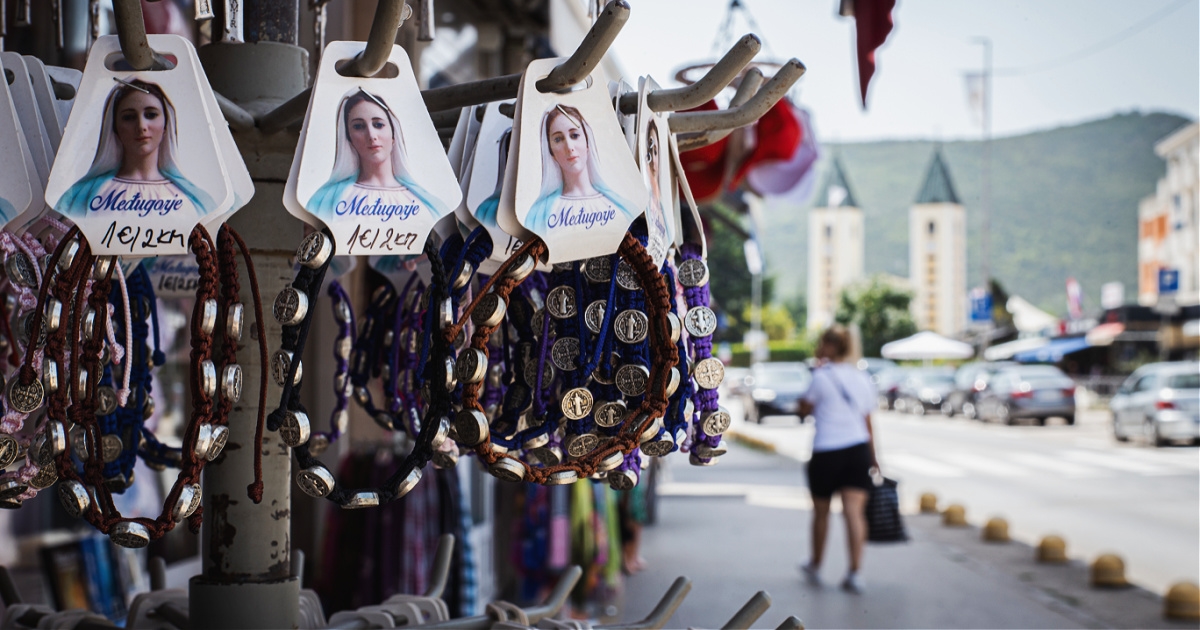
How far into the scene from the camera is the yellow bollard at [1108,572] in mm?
5449

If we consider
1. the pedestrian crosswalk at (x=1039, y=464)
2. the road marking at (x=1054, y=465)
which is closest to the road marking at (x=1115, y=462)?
the pedestrian crosswalk at (x=1039, y=464)

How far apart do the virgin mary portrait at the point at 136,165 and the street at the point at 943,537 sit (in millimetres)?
1252

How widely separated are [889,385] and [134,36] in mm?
27668

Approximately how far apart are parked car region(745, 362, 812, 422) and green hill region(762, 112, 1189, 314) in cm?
6254

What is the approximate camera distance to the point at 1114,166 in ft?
330

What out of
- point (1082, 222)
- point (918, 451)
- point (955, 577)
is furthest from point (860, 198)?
point (955, 577)

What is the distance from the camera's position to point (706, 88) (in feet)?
3.11

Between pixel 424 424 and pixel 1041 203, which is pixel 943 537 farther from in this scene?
pixel 1041 203

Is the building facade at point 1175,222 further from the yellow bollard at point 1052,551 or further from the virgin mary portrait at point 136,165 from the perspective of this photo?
the virgin mary portrait at point 136,165

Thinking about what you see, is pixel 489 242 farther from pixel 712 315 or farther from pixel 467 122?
pixel 712 315

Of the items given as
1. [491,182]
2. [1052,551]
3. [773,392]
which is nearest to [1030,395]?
[773,392]

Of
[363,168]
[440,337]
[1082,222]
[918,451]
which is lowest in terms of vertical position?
[918,451]

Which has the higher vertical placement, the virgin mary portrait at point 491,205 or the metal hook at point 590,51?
the metal hook at point 590,51

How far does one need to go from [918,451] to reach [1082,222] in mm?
96911
